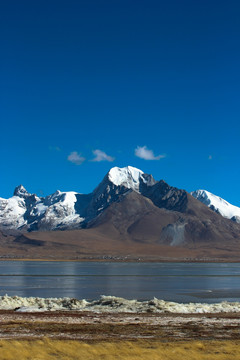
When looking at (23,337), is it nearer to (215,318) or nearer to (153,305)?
(215,318)

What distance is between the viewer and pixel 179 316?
41.0 meters

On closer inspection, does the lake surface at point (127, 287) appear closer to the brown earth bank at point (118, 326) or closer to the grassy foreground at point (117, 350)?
the brown earth bank at point (118, 326)

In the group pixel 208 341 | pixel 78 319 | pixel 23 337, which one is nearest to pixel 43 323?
pixel 78 319

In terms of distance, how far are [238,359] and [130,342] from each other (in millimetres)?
6292

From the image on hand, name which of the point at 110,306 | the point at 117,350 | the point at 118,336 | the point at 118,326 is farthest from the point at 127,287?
the point at 117,350

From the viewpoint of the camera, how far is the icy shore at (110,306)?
45250 mm

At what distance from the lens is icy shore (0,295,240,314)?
45.2m

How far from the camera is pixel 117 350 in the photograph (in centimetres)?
2369

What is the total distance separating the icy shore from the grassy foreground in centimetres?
1915

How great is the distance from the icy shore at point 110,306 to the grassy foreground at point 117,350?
62.8ft

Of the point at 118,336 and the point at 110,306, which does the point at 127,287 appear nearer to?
the point at 110,306

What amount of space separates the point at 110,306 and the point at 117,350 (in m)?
24.5

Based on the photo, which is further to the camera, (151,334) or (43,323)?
(43,323)

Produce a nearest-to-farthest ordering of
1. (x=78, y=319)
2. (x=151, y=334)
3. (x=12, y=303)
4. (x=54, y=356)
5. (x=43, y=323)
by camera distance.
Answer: (x=54, y=356) → (x=151, y=334) → (x=43, y=323) → (x=78, y=319) → (x=12, y=303)
